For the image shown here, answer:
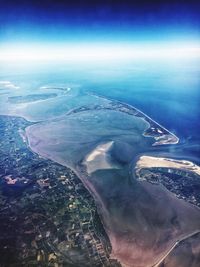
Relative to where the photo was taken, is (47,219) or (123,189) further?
(123,189)

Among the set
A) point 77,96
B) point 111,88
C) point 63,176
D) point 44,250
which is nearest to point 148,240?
point 44,250

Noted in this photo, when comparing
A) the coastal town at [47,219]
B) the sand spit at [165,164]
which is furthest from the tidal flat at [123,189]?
the sand spit at [165,164]

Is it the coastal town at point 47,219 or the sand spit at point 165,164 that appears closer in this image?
the coastal town at point 47,219

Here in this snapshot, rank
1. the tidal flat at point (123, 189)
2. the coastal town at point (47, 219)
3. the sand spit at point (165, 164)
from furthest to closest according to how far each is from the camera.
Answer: the sand spit at point (165, 164) → the tidal flat at point (123, 189) → the coastal town at point (47, 219)

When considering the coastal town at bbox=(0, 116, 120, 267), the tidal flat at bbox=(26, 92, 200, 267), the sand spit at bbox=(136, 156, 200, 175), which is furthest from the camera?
the sand spit at bbox=(136, 156, 200, 175)

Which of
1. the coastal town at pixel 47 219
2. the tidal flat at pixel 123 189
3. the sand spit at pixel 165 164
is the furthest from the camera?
the sand spit at pixel 165 164

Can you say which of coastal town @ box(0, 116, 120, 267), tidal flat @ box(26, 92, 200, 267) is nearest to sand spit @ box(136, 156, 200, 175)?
tidal flat @ box(26, 92, 200, 267)

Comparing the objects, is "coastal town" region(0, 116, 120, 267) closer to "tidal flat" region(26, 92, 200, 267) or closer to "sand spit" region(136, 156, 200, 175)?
"tidal flat" region(26, 92, 200, 267)

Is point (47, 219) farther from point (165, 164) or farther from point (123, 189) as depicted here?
point (165, 164)

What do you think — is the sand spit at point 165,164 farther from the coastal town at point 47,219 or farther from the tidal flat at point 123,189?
the coastal town at point 47,219

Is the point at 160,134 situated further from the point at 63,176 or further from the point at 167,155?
the point at 63,176

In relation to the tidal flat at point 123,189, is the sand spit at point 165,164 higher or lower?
higher

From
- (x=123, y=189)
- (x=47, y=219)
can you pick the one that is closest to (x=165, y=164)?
(x=123, y=189)
